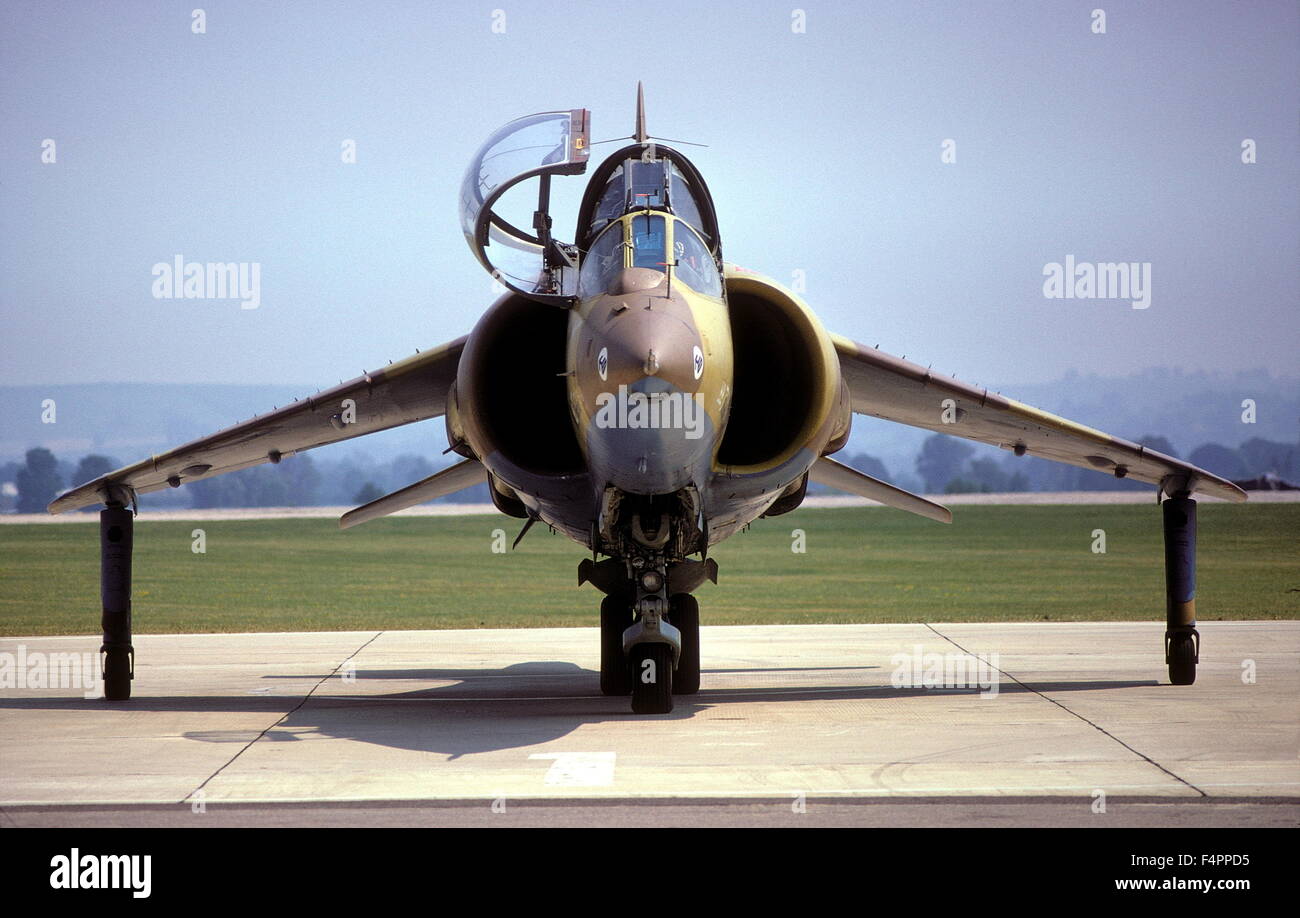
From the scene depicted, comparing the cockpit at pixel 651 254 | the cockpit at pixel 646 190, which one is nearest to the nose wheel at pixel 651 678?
the cockpit at pixel 651 254

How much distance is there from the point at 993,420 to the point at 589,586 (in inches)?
776

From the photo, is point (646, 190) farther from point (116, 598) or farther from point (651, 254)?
point (116, 598)

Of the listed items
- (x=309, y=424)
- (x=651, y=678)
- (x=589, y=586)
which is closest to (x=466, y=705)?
(x=651, y=678)

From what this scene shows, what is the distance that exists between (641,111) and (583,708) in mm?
4981

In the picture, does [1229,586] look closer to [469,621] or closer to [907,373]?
[469,621]

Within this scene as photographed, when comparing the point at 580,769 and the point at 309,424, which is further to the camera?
the point at 309,424

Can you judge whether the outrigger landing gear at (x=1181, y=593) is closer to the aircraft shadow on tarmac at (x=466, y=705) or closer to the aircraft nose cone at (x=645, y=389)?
the aircraft shadow on tarmac at (x=466, y=705)

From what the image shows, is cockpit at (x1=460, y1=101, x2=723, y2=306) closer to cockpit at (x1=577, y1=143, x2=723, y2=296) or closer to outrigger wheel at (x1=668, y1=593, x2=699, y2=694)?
cockpit at (x1=577, y1=143, x2=723, y2=296)

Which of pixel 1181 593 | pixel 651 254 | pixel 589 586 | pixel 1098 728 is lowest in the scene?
pixel 589 586

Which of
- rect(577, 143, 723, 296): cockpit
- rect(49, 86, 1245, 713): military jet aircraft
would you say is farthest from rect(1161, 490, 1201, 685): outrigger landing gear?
rect(577, 143, 723, 296): cockpit

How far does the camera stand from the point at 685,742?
9477mm

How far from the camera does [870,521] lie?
172 ft

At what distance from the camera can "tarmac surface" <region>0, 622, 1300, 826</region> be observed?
728 centimetres
